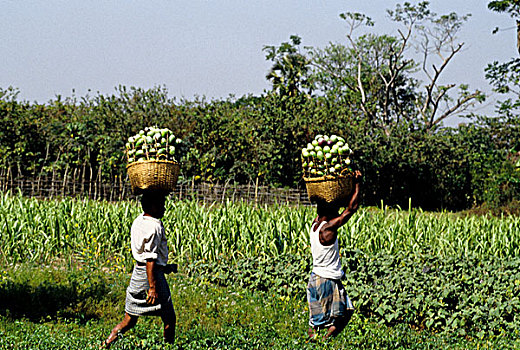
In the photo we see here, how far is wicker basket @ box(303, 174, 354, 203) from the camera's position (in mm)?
4531

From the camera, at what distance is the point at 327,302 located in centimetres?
457

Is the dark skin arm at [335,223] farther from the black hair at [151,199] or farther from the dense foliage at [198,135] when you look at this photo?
the dense foliage at [198,135]

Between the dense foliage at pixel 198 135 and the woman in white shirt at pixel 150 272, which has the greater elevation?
the dense foliage at pixel 198 135

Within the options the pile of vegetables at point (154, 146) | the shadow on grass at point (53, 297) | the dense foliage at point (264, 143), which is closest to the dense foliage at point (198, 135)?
the dense foliage at point (264, 143)

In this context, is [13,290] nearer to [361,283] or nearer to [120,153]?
[361,283]

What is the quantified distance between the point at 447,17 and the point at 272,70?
9.77 metres

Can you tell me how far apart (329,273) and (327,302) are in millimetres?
244

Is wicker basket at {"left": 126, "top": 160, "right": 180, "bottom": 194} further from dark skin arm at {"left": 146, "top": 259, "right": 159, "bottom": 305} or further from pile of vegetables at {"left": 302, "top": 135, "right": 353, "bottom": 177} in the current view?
pile of vegetables at {"left": 302, "top": 135, "right": 353, "bottom": 177}

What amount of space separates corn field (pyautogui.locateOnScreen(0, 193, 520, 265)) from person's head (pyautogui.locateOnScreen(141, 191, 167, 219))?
3.29m

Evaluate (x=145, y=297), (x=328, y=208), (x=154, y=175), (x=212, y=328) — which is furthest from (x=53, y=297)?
(x=328, y=208)

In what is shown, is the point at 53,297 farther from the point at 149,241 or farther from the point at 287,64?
the point at 287,64

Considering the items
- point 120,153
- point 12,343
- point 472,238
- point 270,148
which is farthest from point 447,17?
point 12,343

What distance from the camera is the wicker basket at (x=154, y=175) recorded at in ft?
14.8

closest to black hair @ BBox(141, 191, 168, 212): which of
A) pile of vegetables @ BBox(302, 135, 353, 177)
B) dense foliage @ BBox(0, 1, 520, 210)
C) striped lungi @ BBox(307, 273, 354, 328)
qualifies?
pile of vegetables @ BBox(302, 135, 353, 177)
